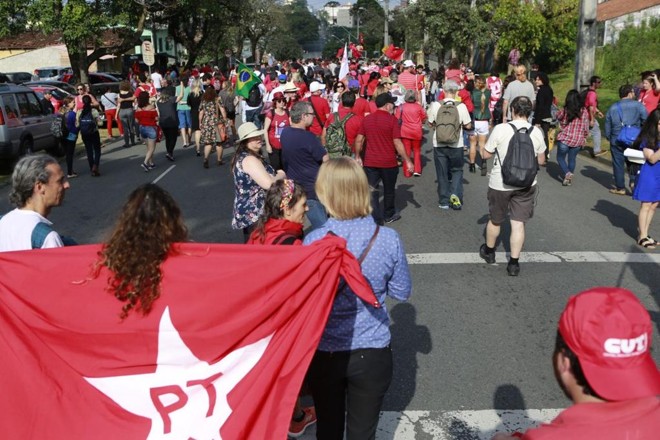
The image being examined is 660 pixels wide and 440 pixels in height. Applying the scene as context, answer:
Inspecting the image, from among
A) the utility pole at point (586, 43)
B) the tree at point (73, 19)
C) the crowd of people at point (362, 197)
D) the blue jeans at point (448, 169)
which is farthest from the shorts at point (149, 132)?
the tree at point (73, 19)

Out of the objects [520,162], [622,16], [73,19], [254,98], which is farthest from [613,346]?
[622,16]

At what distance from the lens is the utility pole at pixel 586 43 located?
16031 mm

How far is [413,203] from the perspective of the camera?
10742 mm

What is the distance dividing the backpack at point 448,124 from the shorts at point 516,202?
263 cm

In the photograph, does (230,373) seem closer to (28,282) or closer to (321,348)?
(321,348)

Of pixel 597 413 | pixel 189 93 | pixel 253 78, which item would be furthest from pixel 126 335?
pixel 189 93

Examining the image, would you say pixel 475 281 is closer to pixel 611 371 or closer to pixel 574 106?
pixel 611 371

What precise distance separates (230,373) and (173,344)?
28 centimetres

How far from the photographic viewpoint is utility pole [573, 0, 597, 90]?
16031 millimetres

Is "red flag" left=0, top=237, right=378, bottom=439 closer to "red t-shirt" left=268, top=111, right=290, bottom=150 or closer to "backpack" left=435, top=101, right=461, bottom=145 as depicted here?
"red t-shirt" left=268, top=111, right=290, bottom=150

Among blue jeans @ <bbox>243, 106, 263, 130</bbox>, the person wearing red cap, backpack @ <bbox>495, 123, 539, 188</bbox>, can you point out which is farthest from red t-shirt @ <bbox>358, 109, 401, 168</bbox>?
blue jeans @ <bbox>243, 106, 263, 130</bbox>

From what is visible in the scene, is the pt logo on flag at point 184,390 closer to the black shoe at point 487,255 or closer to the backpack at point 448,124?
the black shoe at point 487,255

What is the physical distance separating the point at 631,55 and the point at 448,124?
23.1 metres

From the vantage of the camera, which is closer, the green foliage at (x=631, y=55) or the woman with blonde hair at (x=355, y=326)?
the woman with blonde hair at (x=355, y=326)
